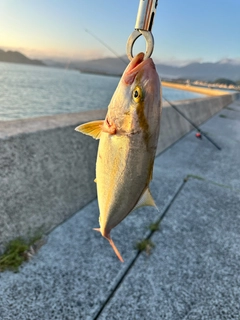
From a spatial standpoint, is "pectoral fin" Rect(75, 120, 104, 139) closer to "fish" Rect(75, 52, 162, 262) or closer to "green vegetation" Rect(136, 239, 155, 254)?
"fish" Rect(75, 52, 162, 262)

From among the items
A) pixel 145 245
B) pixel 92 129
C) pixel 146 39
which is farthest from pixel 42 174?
pixel 146 39

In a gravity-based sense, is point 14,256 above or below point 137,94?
below

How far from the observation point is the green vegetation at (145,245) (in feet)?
9.46

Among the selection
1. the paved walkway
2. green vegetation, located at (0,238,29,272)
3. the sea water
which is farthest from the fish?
the sea water

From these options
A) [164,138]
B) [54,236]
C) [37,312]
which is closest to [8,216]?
[54,236]

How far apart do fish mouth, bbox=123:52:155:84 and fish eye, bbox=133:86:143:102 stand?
0.04m

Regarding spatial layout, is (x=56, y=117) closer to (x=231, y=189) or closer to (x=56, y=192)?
(x=56, y=192)

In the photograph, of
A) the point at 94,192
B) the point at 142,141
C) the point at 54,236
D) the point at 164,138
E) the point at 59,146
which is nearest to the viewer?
the point at 142,141

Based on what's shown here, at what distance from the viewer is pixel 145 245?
2.92 meters

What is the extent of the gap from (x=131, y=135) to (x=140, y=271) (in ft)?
6.10

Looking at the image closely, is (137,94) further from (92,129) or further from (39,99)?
(39,99)

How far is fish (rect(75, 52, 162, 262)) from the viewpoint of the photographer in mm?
1110

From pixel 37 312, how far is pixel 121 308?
635 millimetres

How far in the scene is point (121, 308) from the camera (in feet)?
7.25
